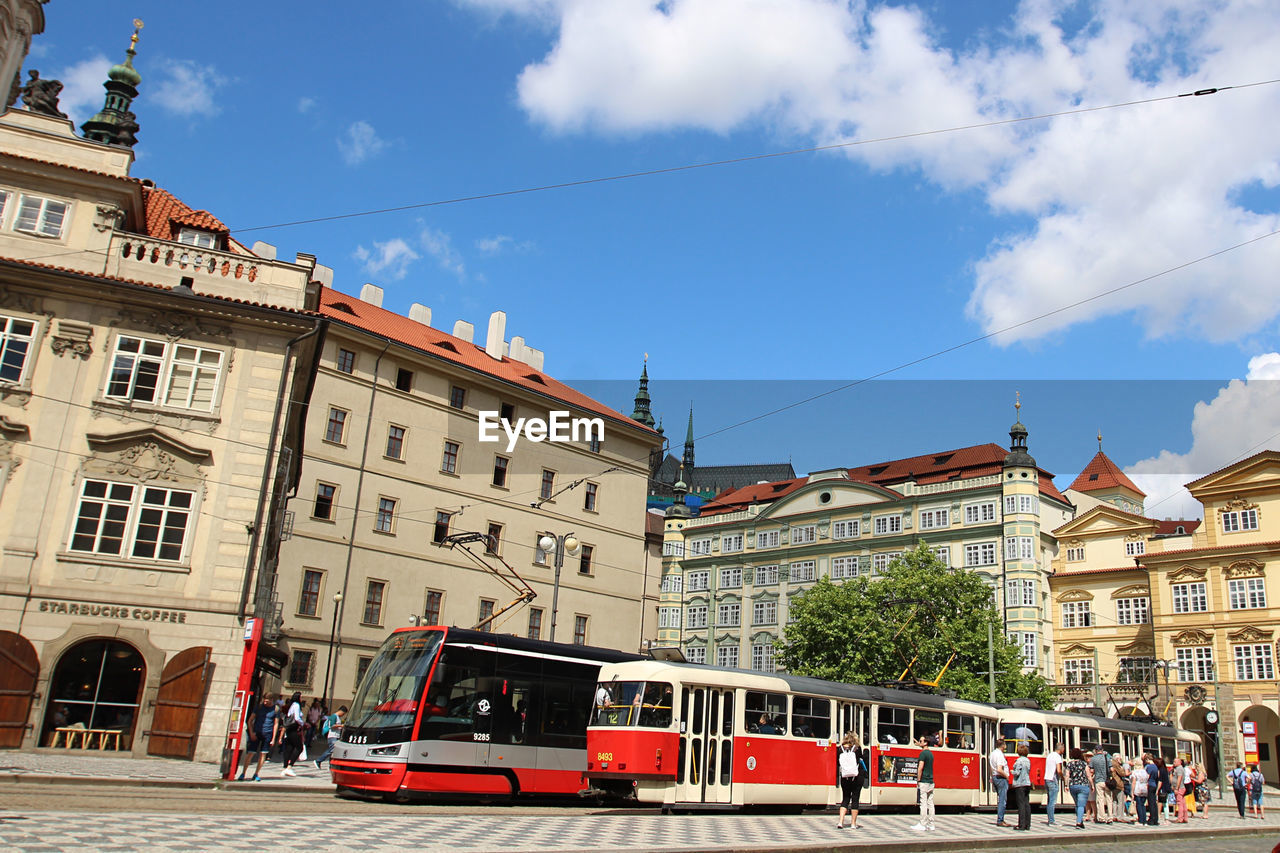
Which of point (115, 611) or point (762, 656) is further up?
point (762, 656)

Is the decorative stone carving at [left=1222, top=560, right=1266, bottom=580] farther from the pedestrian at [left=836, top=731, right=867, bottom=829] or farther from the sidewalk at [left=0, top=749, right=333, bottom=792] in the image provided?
the sidewalk at [left=0, top=749, right=333, bottom=792]

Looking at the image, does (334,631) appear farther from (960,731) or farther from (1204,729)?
(1204,729)

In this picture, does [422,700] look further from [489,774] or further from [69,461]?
[69,461]

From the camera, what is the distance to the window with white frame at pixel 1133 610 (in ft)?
187

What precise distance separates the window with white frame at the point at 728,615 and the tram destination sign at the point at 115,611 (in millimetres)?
56719

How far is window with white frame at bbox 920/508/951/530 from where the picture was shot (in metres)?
66.1

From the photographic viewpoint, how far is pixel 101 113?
43.4m


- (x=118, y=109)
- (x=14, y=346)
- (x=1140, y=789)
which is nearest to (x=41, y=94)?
(x=118, y=109)

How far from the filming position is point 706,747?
1952cm

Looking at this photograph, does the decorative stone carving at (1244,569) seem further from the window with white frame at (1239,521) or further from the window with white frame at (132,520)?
the window with white frame at (132,520)

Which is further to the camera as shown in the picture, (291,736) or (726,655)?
(726,655)

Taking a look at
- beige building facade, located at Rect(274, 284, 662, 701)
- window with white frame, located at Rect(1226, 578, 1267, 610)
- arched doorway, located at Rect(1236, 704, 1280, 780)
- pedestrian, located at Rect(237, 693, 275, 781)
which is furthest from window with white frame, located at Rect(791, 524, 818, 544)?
pedestrian, located at Rect(237, 693, 275, 781)

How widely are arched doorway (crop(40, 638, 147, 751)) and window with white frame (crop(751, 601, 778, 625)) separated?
2182 inches

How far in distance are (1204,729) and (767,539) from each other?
104 ft
